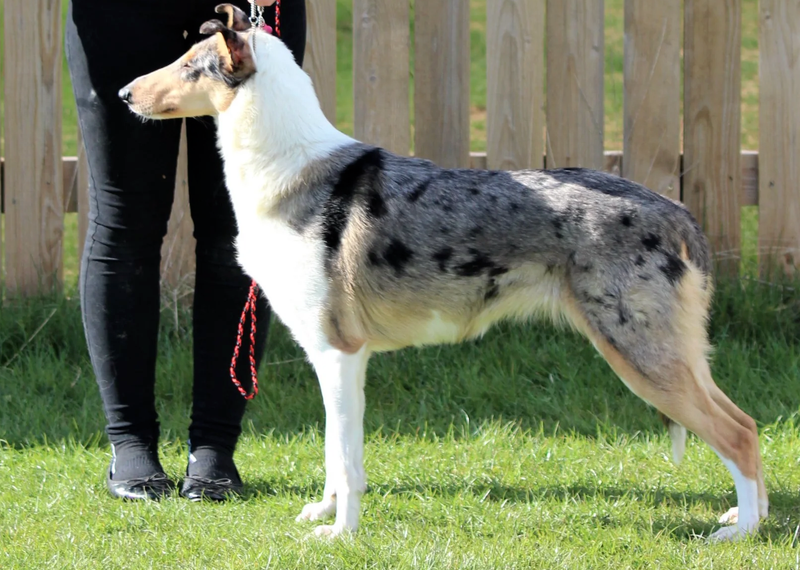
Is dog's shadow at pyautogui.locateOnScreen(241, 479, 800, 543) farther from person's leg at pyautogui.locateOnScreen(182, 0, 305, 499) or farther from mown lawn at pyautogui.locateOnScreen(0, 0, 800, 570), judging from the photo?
person's leg at pyautogui.locateOnScreen(182, 0, 305, 499)

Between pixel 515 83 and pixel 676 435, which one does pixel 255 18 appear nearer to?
pixel 515 83

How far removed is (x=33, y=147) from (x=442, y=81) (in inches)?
78.9

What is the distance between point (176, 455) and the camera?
169 inches

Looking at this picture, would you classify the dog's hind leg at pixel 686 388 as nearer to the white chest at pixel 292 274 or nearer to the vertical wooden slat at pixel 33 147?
the white chest at pixel 292 274

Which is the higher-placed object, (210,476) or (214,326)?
(214,326)

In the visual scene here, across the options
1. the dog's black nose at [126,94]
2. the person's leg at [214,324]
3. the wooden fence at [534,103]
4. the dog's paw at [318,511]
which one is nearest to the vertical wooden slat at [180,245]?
the wooden fence at [534,103]

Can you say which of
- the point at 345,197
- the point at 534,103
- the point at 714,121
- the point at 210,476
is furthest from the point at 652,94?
the point at 210,476

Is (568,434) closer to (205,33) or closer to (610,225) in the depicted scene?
(610,225)

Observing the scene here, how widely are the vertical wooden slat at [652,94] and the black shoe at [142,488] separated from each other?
2.76 meters

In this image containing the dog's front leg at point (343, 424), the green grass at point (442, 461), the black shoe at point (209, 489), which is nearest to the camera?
the green grass at point (442, 461)

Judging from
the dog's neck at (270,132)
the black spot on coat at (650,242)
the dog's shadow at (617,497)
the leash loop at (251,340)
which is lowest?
the dog's shadow at (617,497)

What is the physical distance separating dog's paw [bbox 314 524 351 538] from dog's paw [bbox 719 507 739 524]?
1.28 metres

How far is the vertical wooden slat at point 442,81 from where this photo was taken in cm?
510

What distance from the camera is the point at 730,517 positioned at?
11.8 feet
